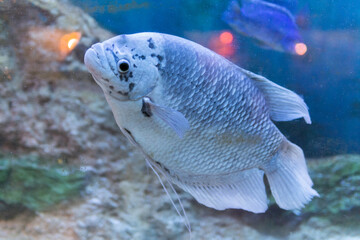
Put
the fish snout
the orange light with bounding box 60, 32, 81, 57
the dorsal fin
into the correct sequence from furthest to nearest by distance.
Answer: the orange light with bounding box 60, 32, 81, 57 < the dorsal fin < the fish snout

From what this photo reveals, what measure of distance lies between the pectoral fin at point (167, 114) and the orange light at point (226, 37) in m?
0.60

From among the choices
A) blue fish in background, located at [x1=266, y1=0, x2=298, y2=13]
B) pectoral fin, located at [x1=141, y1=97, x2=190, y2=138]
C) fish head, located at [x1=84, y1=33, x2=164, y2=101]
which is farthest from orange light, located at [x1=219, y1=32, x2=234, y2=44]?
pectoral fin, located at [x1=141, y1=97, x2=190, y2=138]

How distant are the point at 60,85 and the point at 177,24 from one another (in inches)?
26.3

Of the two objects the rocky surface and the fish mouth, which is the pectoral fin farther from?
the rocky surface

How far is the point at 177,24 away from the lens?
1425mm

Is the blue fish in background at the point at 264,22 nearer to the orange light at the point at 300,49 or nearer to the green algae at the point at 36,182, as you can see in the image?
the orange light at the point at 300,49

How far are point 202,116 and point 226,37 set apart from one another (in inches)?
21.6

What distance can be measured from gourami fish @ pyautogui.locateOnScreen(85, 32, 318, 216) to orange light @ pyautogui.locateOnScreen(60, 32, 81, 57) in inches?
23.3

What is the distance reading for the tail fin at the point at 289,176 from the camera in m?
1.23

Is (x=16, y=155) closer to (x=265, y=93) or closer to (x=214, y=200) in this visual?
(x=214, y=200)

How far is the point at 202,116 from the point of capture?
1.07 meters

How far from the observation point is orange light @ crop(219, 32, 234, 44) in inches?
56.4

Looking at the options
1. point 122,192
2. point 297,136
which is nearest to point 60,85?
point 122,192

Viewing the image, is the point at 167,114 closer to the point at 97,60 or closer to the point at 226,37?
the point at 97,60
